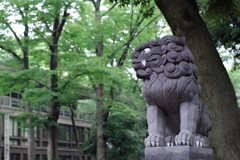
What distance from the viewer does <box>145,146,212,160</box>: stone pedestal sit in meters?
4.70

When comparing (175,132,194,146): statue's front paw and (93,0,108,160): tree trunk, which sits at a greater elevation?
(93,0,108,160): tree trunk

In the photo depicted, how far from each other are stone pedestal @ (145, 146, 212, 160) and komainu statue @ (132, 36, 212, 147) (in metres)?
0.07

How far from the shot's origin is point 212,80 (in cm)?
829

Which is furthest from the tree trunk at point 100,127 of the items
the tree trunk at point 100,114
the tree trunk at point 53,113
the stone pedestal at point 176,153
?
the stone pedestal at point 176,153

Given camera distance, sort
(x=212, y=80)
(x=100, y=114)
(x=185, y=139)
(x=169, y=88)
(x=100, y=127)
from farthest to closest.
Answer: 1. (x=100, y=114)
2. (x=100, y=127)
3. (x=212, y=80)
4. (x=169, y=88)
5. (x=185, y=139)

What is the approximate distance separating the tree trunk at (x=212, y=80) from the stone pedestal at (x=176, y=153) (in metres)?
3.03

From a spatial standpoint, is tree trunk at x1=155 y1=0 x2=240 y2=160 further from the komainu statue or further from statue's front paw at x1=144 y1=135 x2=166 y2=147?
statue's front paw at x1=144 y1=135 x2=166 y2=147

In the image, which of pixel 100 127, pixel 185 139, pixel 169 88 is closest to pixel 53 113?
pixel 100 127

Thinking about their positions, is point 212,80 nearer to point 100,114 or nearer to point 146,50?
point 146,50

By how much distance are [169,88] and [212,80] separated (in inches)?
147

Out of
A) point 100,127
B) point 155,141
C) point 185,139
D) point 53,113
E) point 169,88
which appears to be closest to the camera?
point 185,139

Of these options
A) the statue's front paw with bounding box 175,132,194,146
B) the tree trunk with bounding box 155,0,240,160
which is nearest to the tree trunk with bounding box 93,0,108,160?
the tree trunk with bounding box 155,0,240,160

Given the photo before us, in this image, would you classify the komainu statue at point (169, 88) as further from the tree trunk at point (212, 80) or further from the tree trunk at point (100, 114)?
the tree trunk at point (100, 114)

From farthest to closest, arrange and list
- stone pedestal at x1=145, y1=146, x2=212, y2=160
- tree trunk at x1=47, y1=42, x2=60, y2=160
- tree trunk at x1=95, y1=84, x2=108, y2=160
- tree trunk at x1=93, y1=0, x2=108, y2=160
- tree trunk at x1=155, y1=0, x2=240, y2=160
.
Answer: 1. tree trunk at x1=93, y1=0, x2=108, y2=160
2. tree trunk at x1=95, y1=84, x2=108, y2=160
3. tree trunk at x1=47, y1=42, x2=60, y2=160
4. tree trunk at x1=155, y1=0, x2=240, y2=160
5. stone pedestal at x1=145, y1=146, x2=212, y2=160
